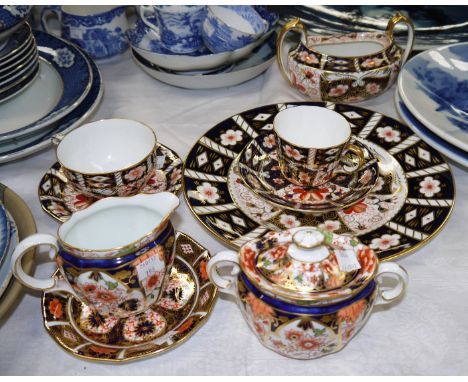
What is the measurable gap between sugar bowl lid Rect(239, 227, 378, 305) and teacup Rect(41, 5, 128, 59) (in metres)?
0.67

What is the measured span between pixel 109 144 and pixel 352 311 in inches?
18.1

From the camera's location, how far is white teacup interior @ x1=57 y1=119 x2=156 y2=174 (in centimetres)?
79

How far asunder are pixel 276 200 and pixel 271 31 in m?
0.39

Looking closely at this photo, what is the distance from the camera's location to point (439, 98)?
84 centimetres

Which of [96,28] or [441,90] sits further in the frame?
[96,28]

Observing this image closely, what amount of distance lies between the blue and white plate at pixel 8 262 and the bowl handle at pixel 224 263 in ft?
0.72

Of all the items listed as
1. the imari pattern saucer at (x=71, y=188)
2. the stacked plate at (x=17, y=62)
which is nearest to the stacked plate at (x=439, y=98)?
the imari pattern saucer at (x=71, y=188)

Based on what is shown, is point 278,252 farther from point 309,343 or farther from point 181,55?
point 181,55

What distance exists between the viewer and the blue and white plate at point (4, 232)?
59cm

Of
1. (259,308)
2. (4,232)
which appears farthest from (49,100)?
(259,308)

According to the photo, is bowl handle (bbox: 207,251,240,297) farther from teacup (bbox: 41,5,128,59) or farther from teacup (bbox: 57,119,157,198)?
teacup (bbox: 41,5,128,59)

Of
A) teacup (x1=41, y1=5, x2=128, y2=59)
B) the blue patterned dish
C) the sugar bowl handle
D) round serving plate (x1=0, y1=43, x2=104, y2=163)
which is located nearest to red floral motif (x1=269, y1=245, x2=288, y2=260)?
the sugar bowl handle

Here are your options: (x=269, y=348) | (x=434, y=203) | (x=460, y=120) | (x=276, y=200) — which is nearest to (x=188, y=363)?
(x=269, y=348)

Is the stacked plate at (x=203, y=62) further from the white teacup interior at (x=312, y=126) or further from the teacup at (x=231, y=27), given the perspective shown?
the white teacup interior at (x=312, y=126)
